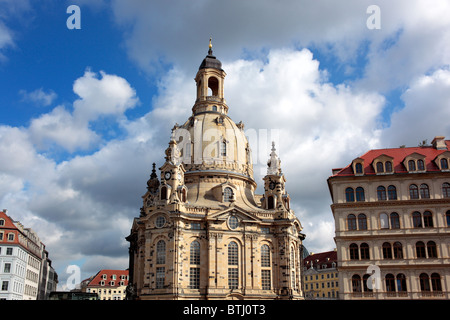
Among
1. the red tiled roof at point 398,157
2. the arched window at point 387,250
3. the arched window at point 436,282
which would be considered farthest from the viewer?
the red tiled roof at point 398,157

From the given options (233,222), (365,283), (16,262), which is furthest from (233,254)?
(16,262)

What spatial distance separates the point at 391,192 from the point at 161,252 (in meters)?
31.2

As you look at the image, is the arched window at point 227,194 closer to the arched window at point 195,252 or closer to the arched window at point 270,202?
the arched window at point 270,202

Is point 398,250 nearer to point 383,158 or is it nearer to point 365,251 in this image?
point 365,251

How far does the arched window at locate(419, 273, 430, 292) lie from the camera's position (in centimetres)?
5006

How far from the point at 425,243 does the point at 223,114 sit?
41.3 meters

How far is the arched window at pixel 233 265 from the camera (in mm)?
63062

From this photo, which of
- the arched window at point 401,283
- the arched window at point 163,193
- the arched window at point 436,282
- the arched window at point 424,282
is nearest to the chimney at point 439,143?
the arched window at point 436,282

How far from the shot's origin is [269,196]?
2852 inches

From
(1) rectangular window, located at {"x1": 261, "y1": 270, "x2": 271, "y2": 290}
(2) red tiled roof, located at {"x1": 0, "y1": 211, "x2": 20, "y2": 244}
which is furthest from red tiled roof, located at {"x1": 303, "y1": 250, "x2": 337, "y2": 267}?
(2) red tiled roof, located at {"x1": 0, "y1": 211, "x2": 20, "y2": 244}

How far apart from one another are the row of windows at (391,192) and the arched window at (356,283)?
29.1 ft

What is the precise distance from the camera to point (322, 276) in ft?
346

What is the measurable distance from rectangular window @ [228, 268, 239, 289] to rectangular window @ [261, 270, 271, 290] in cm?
411
